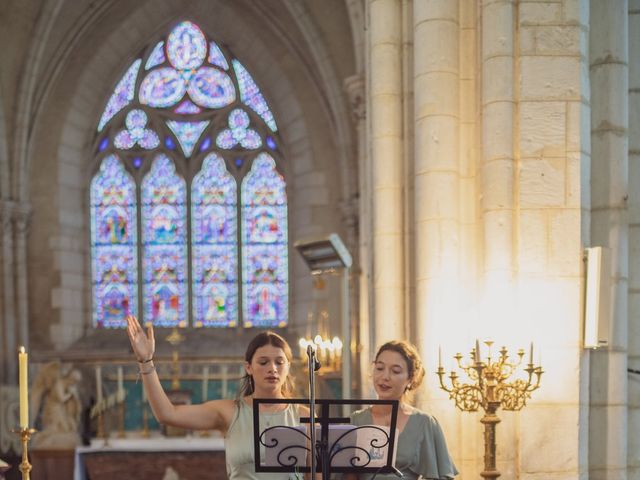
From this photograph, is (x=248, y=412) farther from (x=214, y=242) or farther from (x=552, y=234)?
(x=214, y=242)

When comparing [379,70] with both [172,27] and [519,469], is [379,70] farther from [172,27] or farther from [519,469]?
[172,27]

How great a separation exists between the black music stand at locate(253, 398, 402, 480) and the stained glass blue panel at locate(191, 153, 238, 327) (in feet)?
46.1

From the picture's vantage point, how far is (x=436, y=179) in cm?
738

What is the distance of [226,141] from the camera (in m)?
19.1

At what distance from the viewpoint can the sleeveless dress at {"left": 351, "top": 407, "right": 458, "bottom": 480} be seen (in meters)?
5.10

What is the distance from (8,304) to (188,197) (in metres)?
3.02

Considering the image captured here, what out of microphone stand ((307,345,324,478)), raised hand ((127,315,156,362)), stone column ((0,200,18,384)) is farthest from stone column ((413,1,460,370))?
stone column ((0,200,18,384))

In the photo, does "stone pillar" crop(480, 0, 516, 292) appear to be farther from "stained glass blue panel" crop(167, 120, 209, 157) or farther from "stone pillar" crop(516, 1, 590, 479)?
"stained glass blue panel" crop(167, 120, 209, 157)

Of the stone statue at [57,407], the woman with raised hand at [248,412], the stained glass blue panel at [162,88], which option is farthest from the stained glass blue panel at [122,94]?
the woman with raised hand at [248,412]

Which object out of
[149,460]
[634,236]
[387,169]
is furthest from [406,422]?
[149,460]

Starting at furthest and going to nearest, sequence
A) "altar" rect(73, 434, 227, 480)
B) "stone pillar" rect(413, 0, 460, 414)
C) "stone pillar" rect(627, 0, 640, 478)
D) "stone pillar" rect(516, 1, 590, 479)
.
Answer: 1. "altar" rect(73, 434, 227, 480)
2. "stone pillar" rect(627, 0, 640, 478)
3. "stone pillar" rect(413, 0, 460, 414)
4. "stone pillar" rect(516, 1, 590, 479)

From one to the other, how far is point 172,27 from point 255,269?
12.2 ft

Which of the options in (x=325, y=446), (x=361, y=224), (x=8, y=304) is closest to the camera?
(x=325, y=446)

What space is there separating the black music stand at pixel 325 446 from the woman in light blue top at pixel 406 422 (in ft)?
0.99
